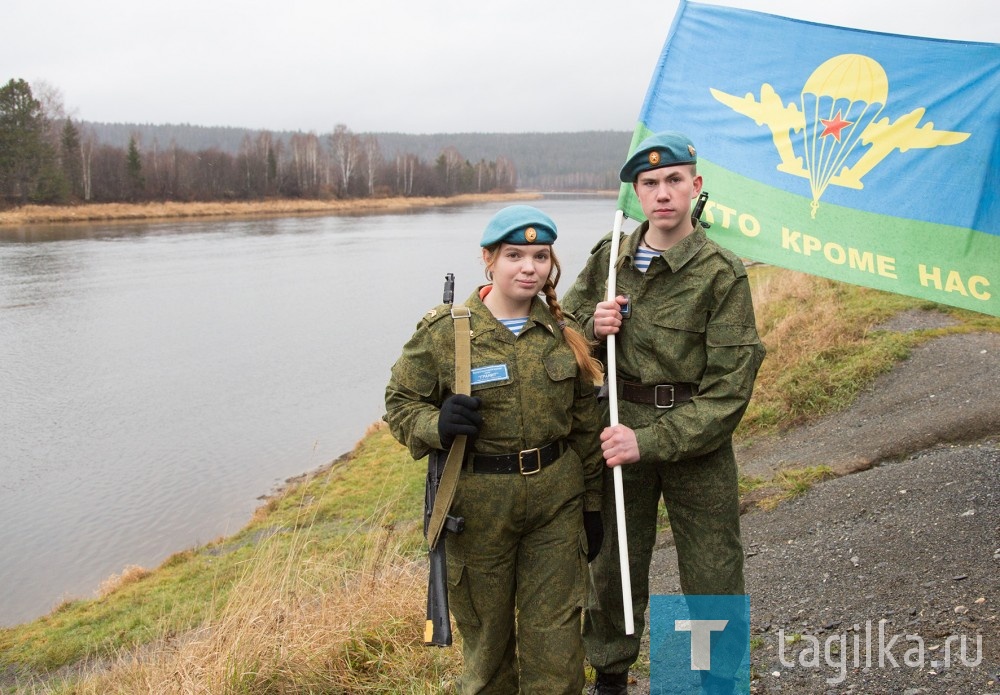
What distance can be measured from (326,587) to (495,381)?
334 cm

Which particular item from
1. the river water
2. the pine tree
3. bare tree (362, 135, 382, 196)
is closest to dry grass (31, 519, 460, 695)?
the river water

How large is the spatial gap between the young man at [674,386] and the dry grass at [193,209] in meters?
59.2

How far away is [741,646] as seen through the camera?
3373 mm

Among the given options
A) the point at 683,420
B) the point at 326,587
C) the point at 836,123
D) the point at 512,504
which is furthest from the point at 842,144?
the point at 326,587

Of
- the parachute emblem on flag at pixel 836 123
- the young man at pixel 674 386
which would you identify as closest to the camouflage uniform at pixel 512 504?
the young man at pixel 674 386

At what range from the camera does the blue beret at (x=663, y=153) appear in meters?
3.10

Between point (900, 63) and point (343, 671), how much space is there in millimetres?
4228

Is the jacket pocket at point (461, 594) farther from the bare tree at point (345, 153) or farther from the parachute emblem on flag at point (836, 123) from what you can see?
the bare tree at point (345, 153)

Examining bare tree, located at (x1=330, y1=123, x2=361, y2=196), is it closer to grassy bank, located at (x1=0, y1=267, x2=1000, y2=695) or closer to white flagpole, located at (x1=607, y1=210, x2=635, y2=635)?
grassy bank, located at (x1=0, y1=267, x2=1000, y2=695)

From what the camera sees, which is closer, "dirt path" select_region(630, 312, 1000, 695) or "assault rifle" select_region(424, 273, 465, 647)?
"assault rifle" select_region(424, 273, 465, 647)

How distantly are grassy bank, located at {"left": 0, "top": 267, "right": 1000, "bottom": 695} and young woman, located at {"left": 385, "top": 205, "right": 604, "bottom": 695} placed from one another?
102 centimetres

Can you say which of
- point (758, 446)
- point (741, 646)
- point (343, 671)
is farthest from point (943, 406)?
point (343, 671)

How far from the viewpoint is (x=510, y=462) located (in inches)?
117

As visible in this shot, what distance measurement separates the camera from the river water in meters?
10.2
